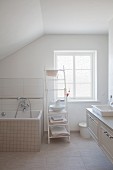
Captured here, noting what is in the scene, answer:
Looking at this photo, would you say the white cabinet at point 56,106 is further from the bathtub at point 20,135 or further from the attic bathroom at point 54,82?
the bathtub at point 20,135

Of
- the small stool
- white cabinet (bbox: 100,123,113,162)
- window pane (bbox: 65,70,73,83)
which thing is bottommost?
the small stool

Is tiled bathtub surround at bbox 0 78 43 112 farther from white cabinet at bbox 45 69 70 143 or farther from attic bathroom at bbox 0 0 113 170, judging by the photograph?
white cabinet at bbox 45 69 70 143

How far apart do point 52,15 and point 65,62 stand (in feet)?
5.47

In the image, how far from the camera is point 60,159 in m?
3.10

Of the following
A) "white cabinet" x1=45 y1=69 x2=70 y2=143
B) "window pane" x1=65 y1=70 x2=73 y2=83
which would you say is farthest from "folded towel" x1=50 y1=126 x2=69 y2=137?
"window pane" x1=65 y1=70 x2=73 y2=83

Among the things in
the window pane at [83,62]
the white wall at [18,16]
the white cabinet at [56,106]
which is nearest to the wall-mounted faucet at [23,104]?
the white cabinet at [56,106]

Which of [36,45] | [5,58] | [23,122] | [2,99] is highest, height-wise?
[36,45]

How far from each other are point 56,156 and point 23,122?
84 cm

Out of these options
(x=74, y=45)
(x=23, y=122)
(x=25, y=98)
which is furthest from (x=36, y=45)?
(x=23, y=122)

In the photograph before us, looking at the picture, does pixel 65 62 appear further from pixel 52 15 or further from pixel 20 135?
pixel 20 135

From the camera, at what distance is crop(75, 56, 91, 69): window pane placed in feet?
15.6

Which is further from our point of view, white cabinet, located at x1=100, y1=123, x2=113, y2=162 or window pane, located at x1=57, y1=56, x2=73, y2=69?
window pane, located at x1=57, y1=56, x2=73, y2=69

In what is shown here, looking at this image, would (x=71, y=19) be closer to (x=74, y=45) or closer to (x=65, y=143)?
(x=74, y=45)

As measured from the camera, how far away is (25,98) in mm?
4445
